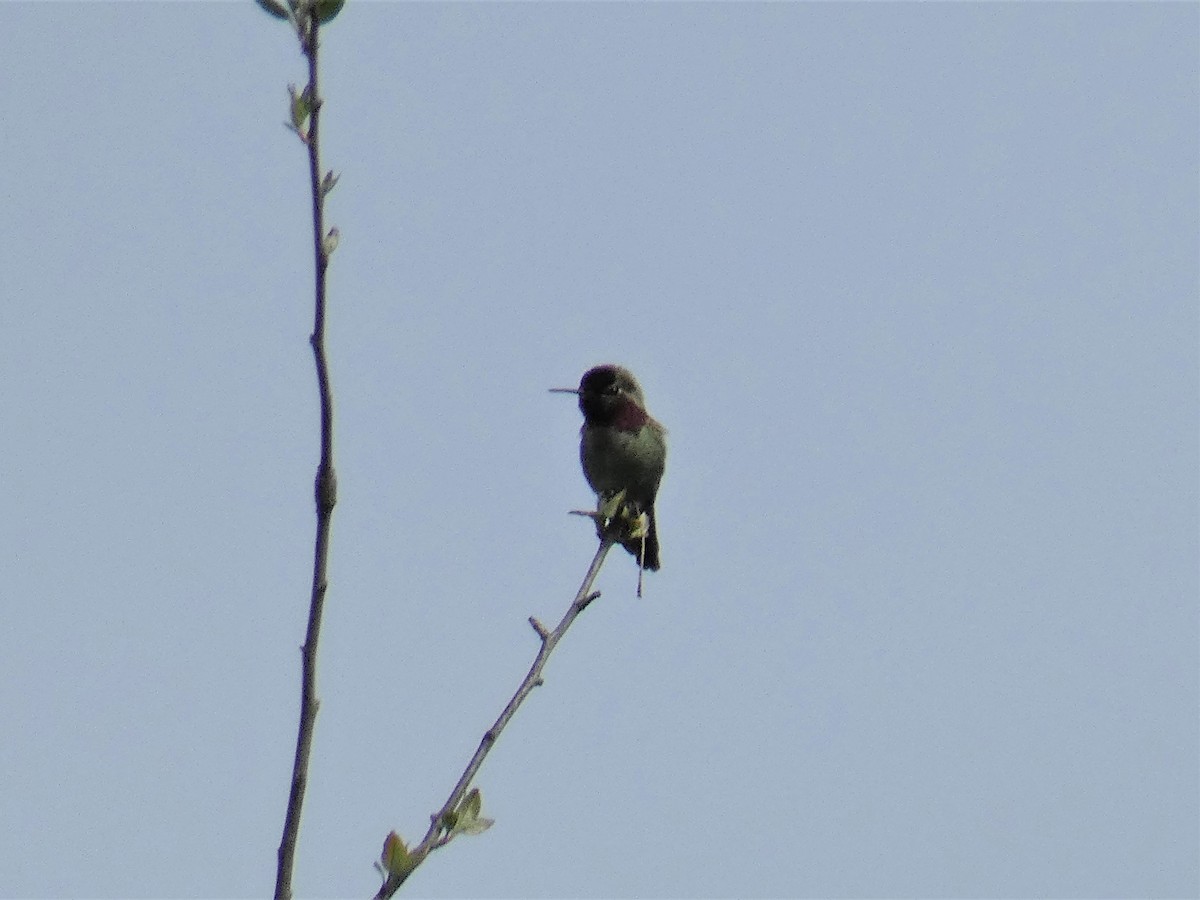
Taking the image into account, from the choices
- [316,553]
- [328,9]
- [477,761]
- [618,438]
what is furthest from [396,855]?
[618,438]

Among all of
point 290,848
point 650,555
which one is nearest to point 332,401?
point 290,848

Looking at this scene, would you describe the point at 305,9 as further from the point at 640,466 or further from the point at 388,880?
the point at 640,466

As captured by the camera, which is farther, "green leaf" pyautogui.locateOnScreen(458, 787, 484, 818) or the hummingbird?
the hummingbird

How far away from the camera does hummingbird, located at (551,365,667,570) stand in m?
8.33

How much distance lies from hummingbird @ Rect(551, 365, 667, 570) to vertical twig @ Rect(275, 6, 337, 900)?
5834 mm

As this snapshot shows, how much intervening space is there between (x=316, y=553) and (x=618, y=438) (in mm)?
6049

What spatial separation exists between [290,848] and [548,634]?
114 cm

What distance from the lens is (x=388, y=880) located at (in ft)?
A: 9.20

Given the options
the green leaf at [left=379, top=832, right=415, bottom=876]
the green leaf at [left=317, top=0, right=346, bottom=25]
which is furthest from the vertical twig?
the green leaf at [left=379, top=832, right=415, bottom=876]

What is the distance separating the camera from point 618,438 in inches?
328

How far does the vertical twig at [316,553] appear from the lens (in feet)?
7.38

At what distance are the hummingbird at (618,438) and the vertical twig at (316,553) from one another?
230 inches

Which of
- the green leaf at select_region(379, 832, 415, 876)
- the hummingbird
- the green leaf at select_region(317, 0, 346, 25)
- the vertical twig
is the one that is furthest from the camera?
the hummingbird

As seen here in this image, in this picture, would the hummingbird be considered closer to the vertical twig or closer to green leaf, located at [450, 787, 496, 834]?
green leaf, located at [450, 787, 496, 834]
